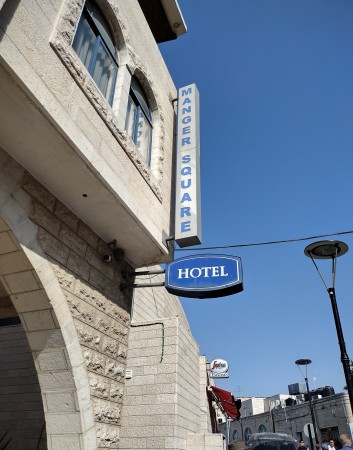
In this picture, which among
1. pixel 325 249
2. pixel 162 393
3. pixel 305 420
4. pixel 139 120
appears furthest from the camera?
pixel 305 420

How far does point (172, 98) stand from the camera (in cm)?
883

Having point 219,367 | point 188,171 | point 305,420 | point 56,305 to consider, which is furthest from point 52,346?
point 305,420

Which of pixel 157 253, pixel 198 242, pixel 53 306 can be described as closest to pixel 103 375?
pixel 53 306

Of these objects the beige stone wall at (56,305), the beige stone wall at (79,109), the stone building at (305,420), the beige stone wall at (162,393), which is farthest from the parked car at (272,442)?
the beige stone wall at (79,109)

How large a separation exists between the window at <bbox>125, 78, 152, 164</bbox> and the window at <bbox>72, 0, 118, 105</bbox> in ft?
2.28

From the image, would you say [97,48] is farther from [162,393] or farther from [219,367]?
[219,367]

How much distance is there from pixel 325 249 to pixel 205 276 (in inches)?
108

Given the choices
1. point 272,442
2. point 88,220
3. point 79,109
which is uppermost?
point 79,109

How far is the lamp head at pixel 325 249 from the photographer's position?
22.2 feet

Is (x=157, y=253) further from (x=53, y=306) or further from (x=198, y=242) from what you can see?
(x=53, y=306)

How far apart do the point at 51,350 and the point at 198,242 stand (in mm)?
3166

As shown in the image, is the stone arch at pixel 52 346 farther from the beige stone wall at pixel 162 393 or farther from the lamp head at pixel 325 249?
the lamp head at pixel 325 249

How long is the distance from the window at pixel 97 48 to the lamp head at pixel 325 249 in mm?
4554

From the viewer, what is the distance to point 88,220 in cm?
542
